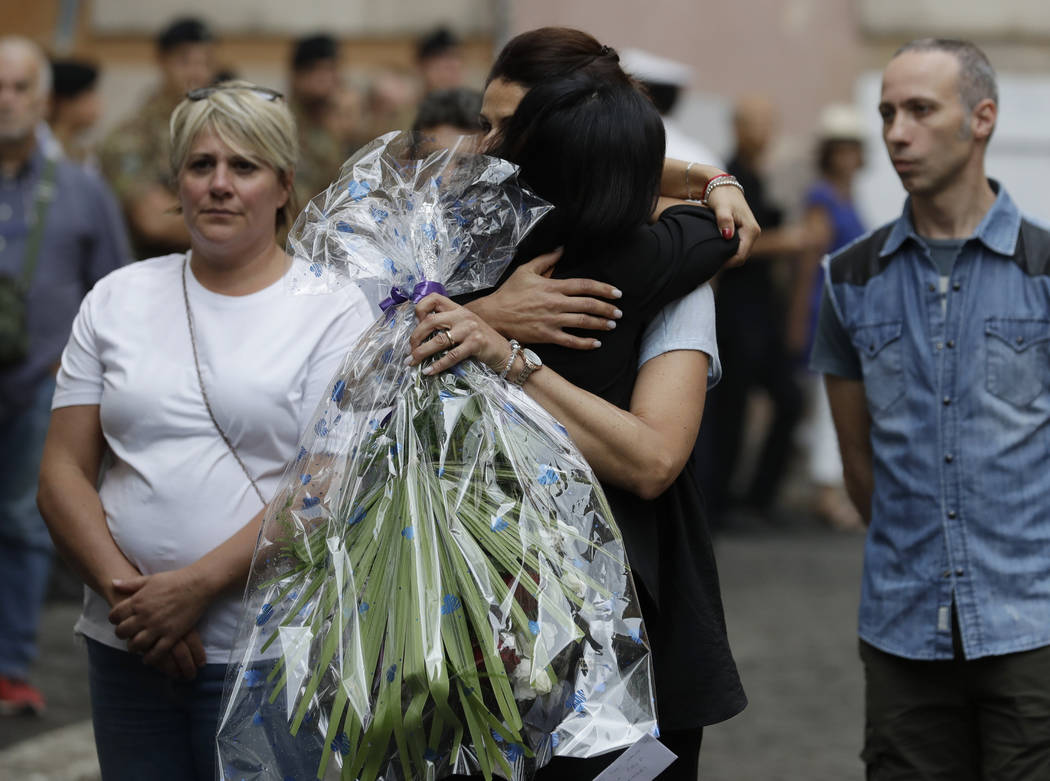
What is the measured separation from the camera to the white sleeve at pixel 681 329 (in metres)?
2.88

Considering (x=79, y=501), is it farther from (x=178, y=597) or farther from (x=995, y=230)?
(x=995, y=230)

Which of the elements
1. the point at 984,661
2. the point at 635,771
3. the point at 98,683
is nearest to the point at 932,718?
the point at 984,661

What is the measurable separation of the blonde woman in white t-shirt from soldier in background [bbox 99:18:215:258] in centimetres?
246

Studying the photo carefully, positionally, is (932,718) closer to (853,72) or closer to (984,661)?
(984,661)

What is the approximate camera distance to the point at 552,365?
112 inches

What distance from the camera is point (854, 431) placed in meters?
4.07

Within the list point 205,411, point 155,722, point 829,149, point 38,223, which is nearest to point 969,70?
point 205,411

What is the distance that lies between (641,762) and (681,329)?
762 millimetres

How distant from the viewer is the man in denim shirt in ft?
12.3

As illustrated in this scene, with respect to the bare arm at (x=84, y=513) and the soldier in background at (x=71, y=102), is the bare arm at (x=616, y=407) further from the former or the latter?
the soldier in background at (x=71, y=102)

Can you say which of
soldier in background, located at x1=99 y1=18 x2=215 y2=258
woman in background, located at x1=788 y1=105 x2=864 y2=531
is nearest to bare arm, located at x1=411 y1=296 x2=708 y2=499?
soldier in background, located at x1=99 y1=18 x2=215 y2=258

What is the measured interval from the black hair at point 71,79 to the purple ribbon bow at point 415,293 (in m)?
5.50

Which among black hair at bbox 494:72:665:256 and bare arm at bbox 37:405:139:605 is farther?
bare arm at bbox 37:405:139:605

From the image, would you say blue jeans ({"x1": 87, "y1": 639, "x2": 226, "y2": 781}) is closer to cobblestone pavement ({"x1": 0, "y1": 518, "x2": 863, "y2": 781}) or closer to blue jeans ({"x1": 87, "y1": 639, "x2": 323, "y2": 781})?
blue jeans ({"x1": 87, "y1": 639, "x2": 323, "y2": 781})
